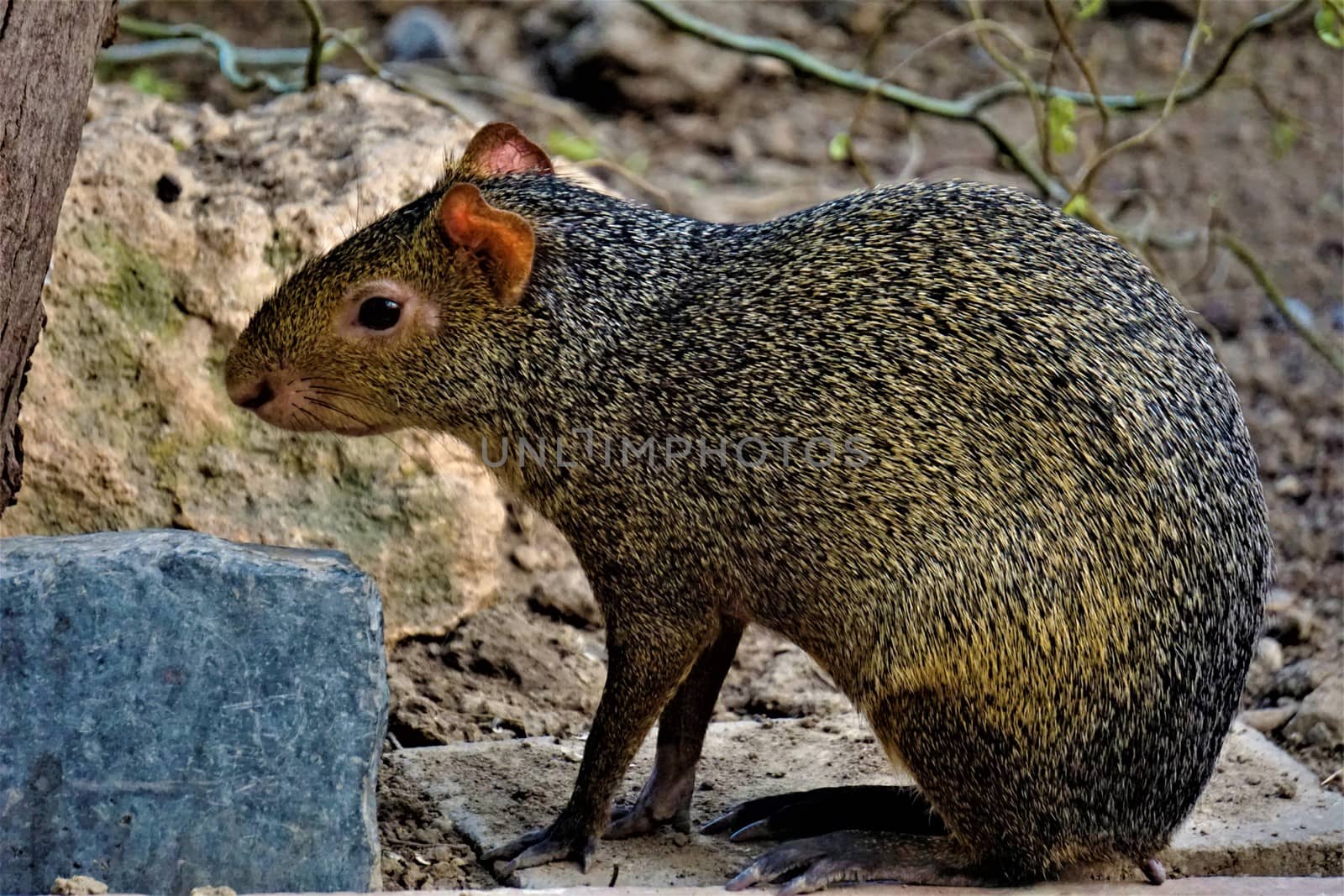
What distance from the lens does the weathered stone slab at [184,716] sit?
3518mm

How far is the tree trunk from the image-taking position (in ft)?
13.0

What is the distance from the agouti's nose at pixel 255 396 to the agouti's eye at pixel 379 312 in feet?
1.08

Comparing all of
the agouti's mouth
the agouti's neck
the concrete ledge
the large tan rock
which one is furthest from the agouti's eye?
the concrete ledge

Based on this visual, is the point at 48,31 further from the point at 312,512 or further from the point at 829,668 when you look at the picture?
the point at 829,668

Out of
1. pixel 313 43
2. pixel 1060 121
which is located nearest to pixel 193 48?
pixel 313 43

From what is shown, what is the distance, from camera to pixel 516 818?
4.44 m

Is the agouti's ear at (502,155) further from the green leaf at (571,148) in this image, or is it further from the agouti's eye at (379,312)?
the green leaf at (571,148)

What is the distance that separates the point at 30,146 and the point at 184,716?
1.51 m

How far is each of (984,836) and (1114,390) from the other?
1.13 m

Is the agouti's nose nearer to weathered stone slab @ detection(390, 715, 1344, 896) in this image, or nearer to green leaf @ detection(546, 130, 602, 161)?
weathered stone slab @ detection(390, 715, 1344, 896)

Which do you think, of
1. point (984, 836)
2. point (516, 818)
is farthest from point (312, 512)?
point (984, 836)

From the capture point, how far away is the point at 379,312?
13.9 feet

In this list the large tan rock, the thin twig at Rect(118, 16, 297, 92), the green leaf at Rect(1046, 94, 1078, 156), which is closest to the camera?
the large tan rock

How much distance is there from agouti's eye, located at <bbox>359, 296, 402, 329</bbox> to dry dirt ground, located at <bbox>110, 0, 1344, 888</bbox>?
1820mm
